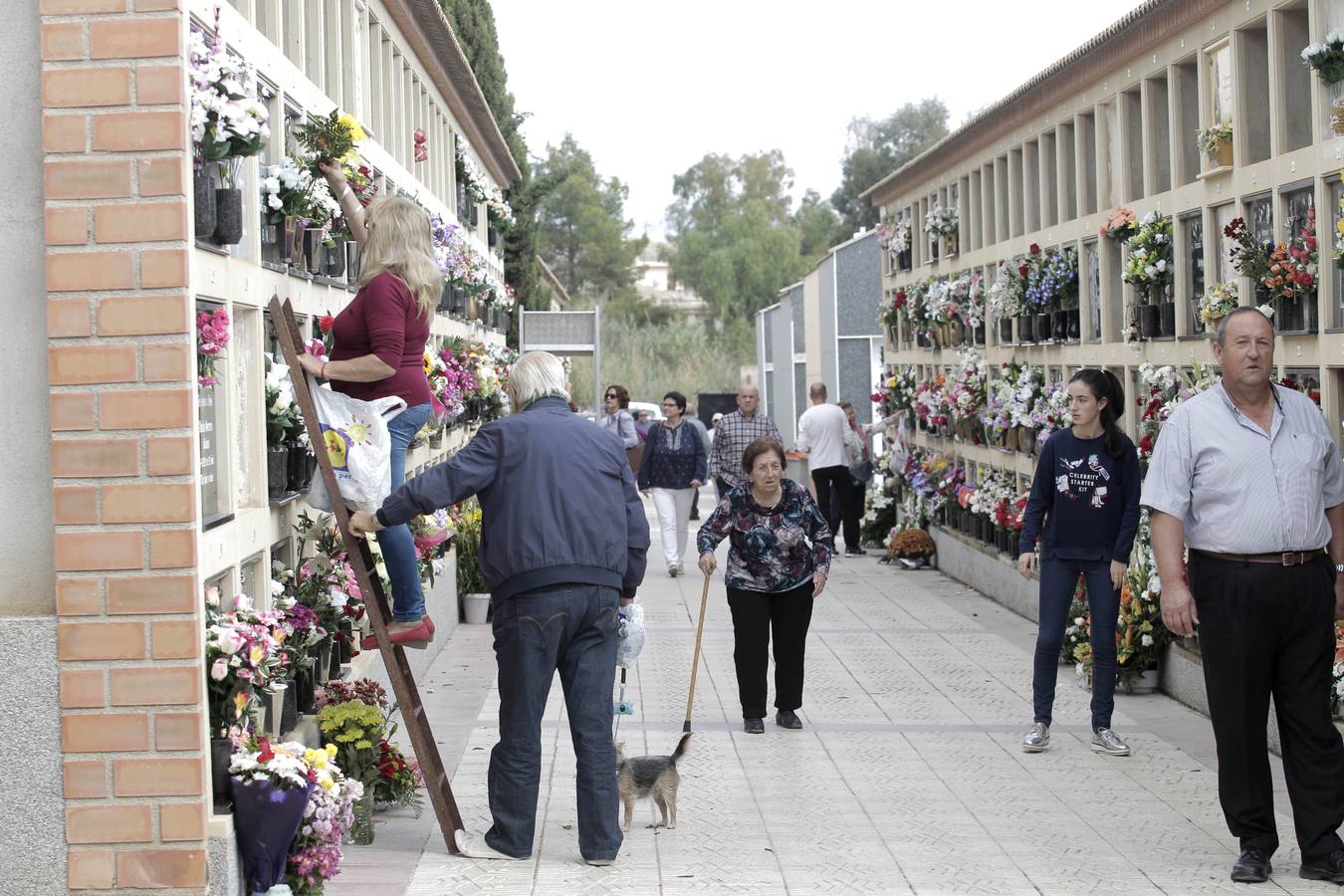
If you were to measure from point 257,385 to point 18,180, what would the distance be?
1.58 meters

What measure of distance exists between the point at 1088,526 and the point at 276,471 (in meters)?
3.89

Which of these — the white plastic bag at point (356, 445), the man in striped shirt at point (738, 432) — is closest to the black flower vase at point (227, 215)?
the white plastic bag at point (356, 445)

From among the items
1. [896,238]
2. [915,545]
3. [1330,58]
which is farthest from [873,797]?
[896,238]

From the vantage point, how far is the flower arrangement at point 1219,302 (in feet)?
33.5

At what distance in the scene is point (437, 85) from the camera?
678 inches

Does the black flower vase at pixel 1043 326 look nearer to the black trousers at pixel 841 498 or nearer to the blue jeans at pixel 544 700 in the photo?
the black trousers at pixel 841 498

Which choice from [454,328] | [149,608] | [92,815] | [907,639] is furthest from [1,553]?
[454,328]

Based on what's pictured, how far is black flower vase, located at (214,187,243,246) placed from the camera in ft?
20.5

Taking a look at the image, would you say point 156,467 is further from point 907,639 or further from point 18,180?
point 907,639

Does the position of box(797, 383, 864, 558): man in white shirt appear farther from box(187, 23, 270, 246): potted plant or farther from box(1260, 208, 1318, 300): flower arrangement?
box(187, 23, 270, 246): potted plant

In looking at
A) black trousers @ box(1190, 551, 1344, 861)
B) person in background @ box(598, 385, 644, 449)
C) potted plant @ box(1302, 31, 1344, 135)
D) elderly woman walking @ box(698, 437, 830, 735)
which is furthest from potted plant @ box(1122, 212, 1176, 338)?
person in background @ box(598, 385, 644, 449)

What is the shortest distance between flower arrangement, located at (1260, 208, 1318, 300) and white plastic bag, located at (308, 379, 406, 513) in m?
4.88

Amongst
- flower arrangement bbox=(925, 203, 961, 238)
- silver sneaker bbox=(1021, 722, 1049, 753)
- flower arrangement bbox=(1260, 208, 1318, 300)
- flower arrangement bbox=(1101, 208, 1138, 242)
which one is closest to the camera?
silver sneaker bbox=(1021, 722, 1049, 753)

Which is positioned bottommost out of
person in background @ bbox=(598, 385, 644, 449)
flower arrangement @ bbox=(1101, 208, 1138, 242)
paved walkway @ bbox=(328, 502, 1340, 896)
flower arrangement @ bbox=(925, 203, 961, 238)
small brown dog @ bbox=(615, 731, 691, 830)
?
paved walkway @ bbox=(328, 502, 1340, 896)
